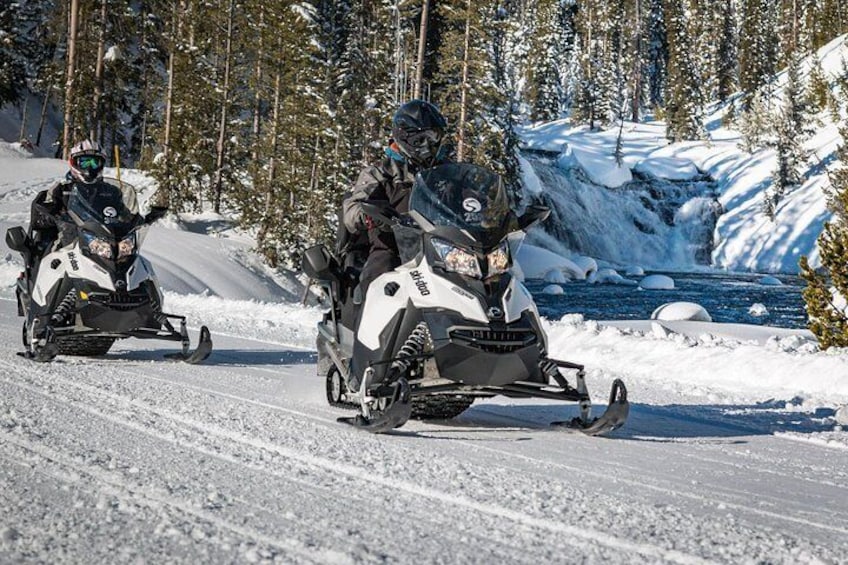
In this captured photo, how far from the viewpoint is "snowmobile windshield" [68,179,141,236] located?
8719 millimetres

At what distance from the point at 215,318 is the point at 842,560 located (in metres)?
12.4

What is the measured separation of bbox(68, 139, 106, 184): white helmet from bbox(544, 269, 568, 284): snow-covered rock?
40.3m

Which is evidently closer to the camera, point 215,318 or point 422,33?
point 215,318

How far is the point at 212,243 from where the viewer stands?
107ft

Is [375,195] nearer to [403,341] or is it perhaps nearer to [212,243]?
[403,341]

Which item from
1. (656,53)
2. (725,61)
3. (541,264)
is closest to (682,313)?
(541,264)

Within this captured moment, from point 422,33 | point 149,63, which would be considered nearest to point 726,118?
point 149,63

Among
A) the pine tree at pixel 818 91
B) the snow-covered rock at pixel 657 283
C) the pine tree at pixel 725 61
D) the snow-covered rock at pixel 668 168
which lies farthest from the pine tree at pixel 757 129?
the snow-covered rock at pixel 657 283

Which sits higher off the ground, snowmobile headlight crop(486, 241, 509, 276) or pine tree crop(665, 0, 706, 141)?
pine tree crop(665, 0, 706, 141)

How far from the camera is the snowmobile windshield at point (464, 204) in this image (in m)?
→ 5.44

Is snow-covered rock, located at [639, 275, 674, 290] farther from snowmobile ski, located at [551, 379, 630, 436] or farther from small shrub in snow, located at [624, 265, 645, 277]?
snowmobile ski, located at [551, 379, 630, 436]

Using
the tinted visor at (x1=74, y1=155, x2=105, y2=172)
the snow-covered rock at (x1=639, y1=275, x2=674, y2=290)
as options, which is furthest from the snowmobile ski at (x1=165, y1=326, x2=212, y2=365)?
the snow-covered rock at (x1=639, y1=275, x2=674, y2=290)

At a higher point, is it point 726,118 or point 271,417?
point 726,118

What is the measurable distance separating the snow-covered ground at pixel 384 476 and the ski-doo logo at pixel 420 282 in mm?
855
